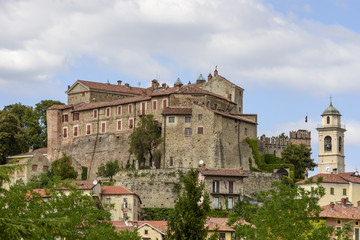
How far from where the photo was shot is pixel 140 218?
74312 millimetres

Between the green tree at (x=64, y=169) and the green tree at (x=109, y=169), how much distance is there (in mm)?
2676

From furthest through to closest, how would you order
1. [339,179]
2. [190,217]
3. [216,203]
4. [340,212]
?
[339,179], [216,203], [340,212], [190,217]

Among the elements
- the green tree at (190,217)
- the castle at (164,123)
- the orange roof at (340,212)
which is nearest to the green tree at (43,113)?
the castle at (164,123)

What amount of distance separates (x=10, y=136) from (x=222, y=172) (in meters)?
29.9

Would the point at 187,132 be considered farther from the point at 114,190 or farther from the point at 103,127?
the point at 103,127

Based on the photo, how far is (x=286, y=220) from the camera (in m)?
36.8

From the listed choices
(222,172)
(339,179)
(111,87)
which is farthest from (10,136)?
(339,179)

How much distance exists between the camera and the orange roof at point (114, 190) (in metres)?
73.1

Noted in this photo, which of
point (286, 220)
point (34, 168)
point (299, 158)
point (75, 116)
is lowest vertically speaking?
point (286, 220)

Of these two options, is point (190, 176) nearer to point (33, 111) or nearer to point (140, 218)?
point (140, 218)

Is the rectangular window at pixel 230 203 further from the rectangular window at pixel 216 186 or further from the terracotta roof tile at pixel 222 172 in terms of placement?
the terracotta roof tile at pixel 222 172

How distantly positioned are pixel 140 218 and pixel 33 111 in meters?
35.2

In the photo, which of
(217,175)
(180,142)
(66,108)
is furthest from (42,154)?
(217,175)

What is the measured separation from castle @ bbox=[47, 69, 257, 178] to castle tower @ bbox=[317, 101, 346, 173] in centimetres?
1074
